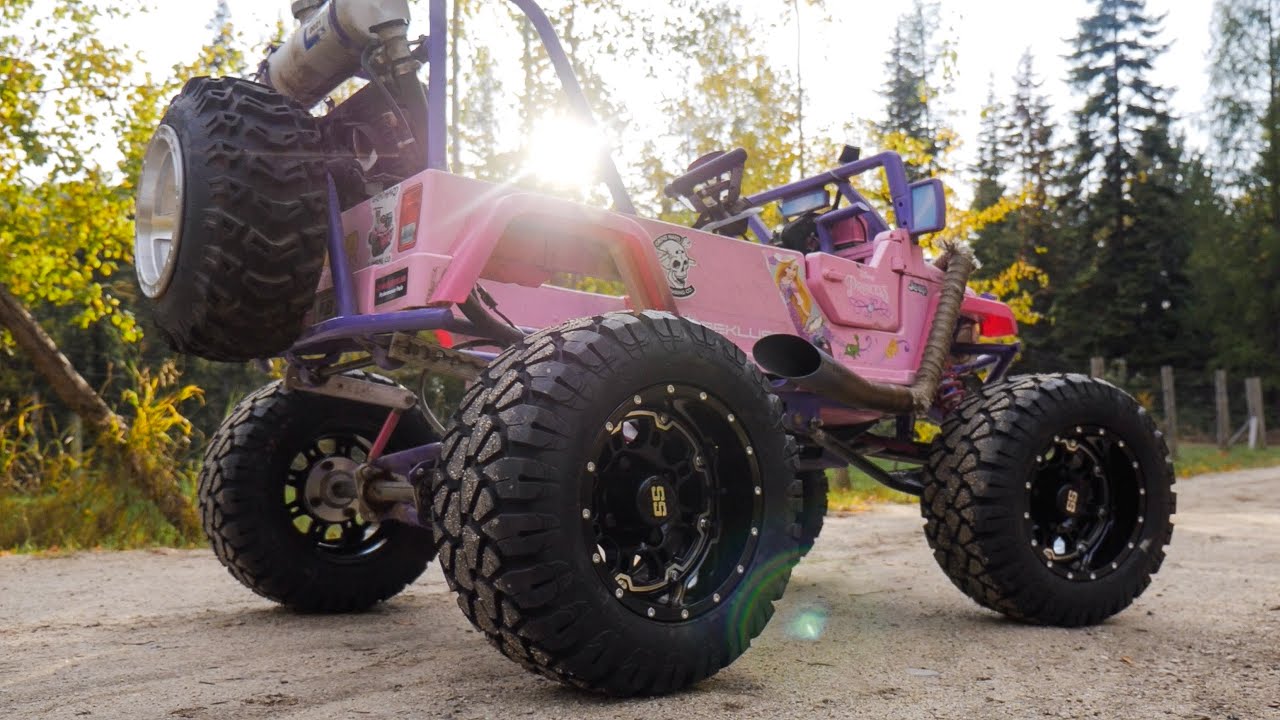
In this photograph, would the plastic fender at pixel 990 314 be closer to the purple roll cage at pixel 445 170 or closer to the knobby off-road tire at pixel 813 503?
the purple roll cage at pixel 445 170

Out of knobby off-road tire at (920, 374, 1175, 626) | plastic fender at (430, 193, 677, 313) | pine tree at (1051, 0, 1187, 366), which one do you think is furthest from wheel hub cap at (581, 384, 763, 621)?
pine tree at (1051, 0, 1187, 366)

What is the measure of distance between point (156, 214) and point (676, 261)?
1.81 metres

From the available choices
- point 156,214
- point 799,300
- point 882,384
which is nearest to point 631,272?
point 799,300

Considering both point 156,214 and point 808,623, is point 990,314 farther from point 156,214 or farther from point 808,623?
point 156,214

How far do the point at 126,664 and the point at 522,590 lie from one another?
1.68 m

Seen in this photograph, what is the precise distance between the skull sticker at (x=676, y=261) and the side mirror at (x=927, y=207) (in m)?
1.41

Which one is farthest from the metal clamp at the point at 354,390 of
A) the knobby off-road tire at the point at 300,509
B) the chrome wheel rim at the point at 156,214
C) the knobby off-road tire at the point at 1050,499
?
the knobby off-road tire at the point at 1050,499

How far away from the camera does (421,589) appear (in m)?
5.15

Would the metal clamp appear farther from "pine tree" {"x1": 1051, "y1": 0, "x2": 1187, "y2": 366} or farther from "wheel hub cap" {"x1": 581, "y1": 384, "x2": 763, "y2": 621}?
"pine tree" {"x1": 1051, "y1": 0, "x2": 1187, "y2": 366}

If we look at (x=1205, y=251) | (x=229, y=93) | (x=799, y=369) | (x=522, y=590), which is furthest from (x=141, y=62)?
(x=1205, y=251)

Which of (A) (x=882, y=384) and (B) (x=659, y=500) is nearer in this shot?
(B) (x=659, y=500)

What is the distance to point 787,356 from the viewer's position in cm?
363

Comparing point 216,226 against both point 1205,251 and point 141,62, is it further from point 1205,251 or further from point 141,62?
point 1205,251

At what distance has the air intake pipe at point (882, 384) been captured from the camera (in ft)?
11.8
